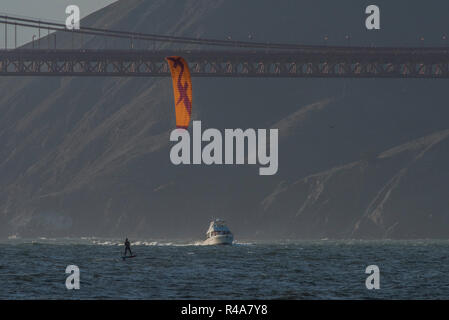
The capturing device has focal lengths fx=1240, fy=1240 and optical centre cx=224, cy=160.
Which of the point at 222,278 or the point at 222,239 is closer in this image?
the point at 222,278

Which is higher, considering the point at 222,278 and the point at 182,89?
the point at 182,89

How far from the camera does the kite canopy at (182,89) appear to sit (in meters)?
79.8

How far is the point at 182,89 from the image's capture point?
8312cm

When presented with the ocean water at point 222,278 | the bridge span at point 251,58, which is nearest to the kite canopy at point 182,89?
the ocean water at point 222,278

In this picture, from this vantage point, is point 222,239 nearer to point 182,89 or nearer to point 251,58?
point 251,58

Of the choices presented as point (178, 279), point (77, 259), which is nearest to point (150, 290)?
point (178, 279)

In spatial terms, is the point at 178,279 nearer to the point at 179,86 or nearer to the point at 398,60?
the point at 179,86

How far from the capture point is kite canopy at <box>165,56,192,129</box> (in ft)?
262

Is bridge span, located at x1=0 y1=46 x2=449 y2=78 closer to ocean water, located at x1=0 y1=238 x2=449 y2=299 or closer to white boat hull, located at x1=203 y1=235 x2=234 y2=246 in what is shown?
white boat hull, located at x1=203 y1=235 x2=234 y2=246

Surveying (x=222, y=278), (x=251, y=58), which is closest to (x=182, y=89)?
(x=222, y=278)

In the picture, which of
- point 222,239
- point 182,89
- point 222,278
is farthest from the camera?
point 222,239
